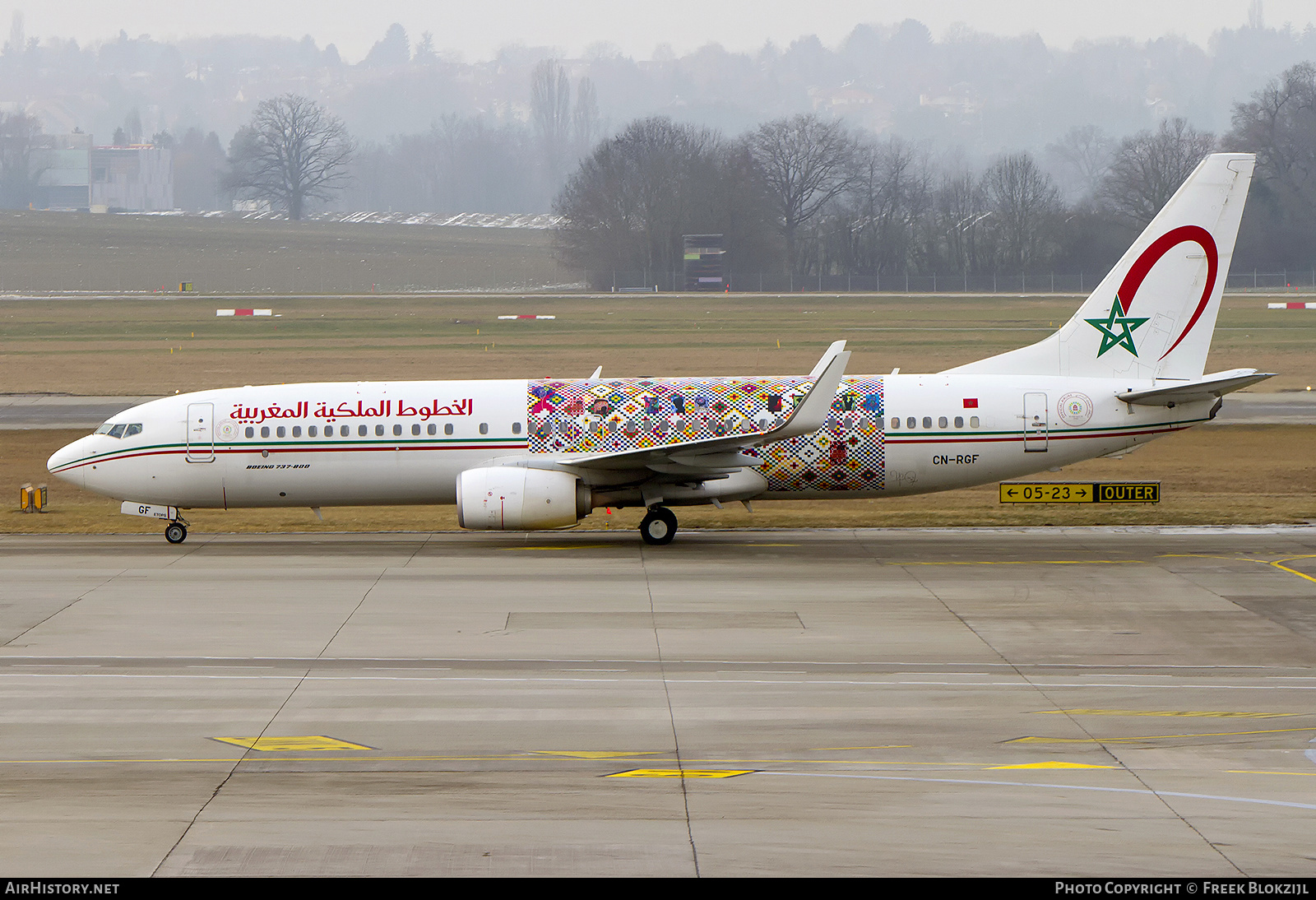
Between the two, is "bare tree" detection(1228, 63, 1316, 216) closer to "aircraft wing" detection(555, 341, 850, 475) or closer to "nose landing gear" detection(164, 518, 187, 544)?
"aircraft wing" detection(555, 341, 850, 475)

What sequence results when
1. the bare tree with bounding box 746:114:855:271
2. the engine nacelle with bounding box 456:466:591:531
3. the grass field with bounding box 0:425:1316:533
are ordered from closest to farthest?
the engine nacelle with bounding box 456:466:591:531
the grass field with bounding box 0:425:1316:533
the bare tree with bounding box 746:114:855:271

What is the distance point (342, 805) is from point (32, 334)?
315ft

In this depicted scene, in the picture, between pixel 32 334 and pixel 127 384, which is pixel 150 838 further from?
pixel 32 334

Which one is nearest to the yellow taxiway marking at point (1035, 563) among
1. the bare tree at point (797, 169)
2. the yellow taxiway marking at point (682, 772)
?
the yellow taxiway marking at point (682, 772)

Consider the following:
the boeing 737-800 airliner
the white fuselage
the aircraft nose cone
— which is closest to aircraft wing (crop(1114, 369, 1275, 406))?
the boeing 737-800 airliner

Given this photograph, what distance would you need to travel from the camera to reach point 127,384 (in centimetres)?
7119

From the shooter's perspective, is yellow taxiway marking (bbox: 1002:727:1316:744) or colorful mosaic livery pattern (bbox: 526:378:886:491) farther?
colorful mosaic livery pattern (bbox: 526:378:886:491)

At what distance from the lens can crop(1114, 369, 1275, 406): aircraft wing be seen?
3188 cm

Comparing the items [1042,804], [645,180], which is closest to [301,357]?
[1042,804]

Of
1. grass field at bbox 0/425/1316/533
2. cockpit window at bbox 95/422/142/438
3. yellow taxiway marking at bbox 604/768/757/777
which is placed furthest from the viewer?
grass field at bbox 0/425/1316/533

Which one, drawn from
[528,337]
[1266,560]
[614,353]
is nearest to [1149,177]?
[528,337]

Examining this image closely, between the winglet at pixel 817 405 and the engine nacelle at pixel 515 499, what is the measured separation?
4616 mm

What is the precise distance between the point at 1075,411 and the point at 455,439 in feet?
47.1

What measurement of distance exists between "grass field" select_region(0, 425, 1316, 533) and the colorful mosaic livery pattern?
3804 mm
